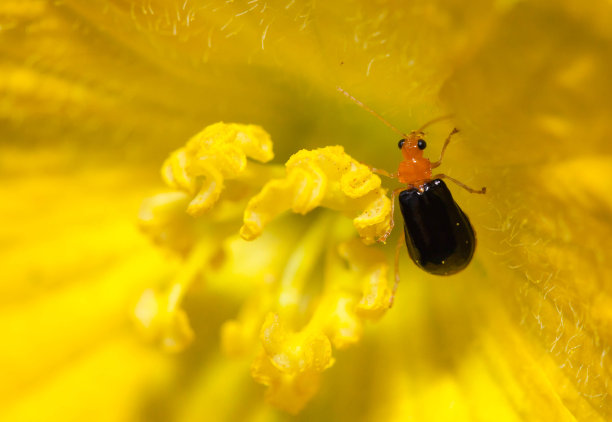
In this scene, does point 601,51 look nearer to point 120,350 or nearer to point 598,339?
point 598,339

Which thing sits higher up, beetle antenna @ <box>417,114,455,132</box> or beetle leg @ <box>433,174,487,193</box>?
beetle antenna @ <box>417,114,455,132</box>

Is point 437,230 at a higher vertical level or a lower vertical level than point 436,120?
lower

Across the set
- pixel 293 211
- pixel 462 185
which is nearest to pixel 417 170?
pixel 462 185

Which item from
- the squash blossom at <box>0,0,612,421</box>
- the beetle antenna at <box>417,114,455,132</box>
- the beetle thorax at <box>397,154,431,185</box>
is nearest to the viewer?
the squash blossom at <box>0,0,612,421</box>

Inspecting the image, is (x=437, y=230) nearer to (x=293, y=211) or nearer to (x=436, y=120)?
(x=436, y=120)

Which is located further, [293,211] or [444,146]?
[293,211]

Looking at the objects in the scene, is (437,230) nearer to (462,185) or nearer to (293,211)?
(462,185)
